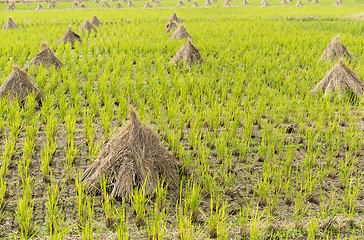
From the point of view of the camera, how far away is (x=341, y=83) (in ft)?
13.6

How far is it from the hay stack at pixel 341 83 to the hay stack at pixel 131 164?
2795 millimetres

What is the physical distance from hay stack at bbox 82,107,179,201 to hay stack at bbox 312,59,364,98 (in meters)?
2.79

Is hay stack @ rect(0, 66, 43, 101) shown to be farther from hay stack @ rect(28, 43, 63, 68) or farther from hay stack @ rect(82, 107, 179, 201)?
hay stack @ rect(82, 107, 179, 201)

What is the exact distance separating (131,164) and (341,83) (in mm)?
3315

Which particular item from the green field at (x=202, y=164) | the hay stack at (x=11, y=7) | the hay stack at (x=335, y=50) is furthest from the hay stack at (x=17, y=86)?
the hay stack at (x=11, y=7)

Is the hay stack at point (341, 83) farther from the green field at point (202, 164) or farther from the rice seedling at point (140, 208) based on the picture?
the rice seedling at point (140, 208)

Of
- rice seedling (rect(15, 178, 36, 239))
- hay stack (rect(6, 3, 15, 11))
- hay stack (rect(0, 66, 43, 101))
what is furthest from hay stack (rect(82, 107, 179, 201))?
hay stack (rect(6, 3, 15, 11))

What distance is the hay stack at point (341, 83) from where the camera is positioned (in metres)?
4.11

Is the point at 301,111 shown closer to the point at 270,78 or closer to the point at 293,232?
the point at 270,78

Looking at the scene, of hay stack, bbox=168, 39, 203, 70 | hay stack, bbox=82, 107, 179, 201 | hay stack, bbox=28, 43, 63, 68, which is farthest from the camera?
hay stack, bbox=168, 39, 203, 70

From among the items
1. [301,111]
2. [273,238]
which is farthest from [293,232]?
[301,111]

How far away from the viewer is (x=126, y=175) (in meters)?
2.19

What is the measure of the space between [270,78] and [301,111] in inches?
52.3

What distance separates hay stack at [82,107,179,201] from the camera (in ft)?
7.20
